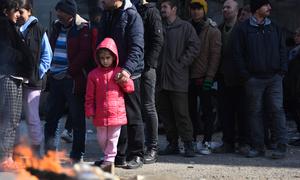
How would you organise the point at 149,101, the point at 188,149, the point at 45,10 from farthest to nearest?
1. the point at 45,10
2. the point at 188,149
3. the point at 149,101

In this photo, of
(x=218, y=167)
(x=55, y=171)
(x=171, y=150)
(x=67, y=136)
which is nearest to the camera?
(x=55, y=171)

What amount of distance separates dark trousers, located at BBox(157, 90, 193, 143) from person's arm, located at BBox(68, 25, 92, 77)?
3.92 feet

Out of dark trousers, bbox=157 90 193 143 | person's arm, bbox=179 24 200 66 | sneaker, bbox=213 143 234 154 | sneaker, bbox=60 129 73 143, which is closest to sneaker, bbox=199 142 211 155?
sneaker, bbox=213 143 234 154

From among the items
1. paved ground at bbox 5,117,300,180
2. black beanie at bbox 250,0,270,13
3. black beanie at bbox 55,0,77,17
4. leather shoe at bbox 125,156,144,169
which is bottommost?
paved ground at bbox 5,117,300,180

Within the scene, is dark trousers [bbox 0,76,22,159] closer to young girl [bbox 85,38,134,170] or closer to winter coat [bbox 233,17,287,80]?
young girl [bbox 85,38,134,170]

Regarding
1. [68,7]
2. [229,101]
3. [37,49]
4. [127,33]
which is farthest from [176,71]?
[37,49]

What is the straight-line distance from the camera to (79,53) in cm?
811

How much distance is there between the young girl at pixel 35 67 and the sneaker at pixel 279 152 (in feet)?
9.58

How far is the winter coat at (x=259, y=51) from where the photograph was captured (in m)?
8.62

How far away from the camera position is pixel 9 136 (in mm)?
7625

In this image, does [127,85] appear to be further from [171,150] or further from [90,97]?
[171,150]

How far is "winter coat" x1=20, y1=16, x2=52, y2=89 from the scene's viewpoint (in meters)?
7.86

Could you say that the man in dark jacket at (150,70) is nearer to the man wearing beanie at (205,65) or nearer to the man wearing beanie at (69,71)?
the man wearing beanie at (69,71)

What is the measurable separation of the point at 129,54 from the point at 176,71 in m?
1.16
